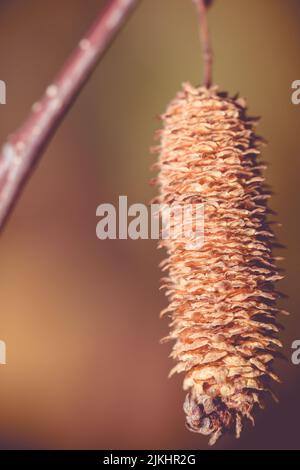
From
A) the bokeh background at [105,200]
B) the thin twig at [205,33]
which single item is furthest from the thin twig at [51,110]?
the bokeh background at [105,200]

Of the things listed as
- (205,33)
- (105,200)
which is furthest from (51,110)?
(105,200)

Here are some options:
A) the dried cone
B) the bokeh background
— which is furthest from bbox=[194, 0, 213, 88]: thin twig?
the bokeh background

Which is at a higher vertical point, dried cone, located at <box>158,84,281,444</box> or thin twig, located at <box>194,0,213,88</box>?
thin twig, located at <box>194,0,213,88</box>

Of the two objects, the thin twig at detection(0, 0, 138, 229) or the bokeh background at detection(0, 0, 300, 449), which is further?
the bokeh background at detection(0, 0, 300, 449)

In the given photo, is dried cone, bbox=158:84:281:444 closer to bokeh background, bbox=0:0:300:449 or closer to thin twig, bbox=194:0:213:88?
thin twig, bbox=194:0:213:88

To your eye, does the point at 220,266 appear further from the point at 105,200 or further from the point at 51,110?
the point at 105,200

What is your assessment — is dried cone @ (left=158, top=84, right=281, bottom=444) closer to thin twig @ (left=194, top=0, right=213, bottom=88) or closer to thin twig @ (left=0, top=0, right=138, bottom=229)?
thin twig @ (left=194, top=0, right=213, bottom=88)
